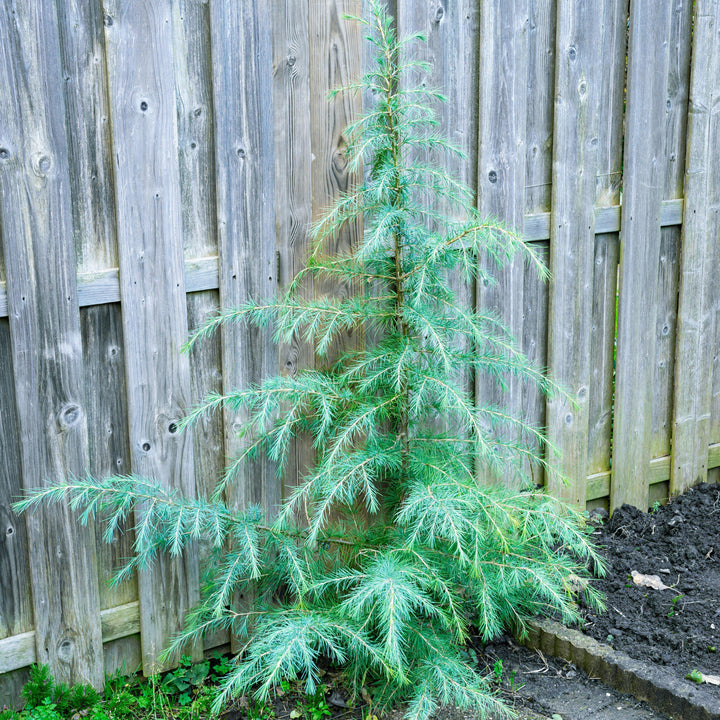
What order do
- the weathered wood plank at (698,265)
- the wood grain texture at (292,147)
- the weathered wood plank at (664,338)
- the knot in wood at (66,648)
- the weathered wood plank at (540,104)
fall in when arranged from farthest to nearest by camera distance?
the weathered wood plank at (664,338), the weathered wood plank at (698,265), the weathered wood plank at (540,104), the wood grain texture at (292,147), the knot in wood at (66,648)

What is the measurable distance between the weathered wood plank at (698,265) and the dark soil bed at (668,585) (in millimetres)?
271

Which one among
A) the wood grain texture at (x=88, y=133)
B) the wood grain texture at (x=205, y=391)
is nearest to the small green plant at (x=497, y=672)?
the wood grain texture at (x=205, y=391)

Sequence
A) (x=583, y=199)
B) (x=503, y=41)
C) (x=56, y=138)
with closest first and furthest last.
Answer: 1. (x=56, y=138)
2. (x=503, y=41)
3. (x=583, y=199)

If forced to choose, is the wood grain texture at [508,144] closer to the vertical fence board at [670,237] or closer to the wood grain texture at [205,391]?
the vertical fence board at [670,237]

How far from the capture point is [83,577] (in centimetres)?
279

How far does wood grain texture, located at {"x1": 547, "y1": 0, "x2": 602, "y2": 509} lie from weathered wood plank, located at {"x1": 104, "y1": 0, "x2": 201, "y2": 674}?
1538 mm

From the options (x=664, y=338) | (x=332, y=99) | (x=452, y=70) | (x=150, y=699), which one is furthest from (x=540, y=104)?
(x=150, y=699)

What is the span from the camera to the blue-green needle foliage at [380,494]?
2.67 m

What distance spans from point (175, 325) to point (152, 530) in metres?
0.67

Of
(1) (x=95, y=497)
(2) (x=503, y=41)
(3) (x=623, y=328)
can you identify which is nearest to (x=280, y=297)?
(1) (x=95, y=497)

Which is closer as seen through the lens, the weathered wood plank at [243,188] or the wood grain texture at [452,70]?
the weathered wood plank at [243,188]

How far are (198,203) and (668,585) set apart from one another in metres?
2.33

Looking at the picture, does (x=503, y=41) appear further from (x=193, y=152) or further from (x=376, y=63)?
(x=193, y=152)

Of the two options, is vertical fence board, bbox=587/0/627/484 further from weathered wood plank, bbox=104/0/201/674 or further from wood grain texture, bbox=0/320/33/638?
wood grain texture, bbox=0/320/33/638
